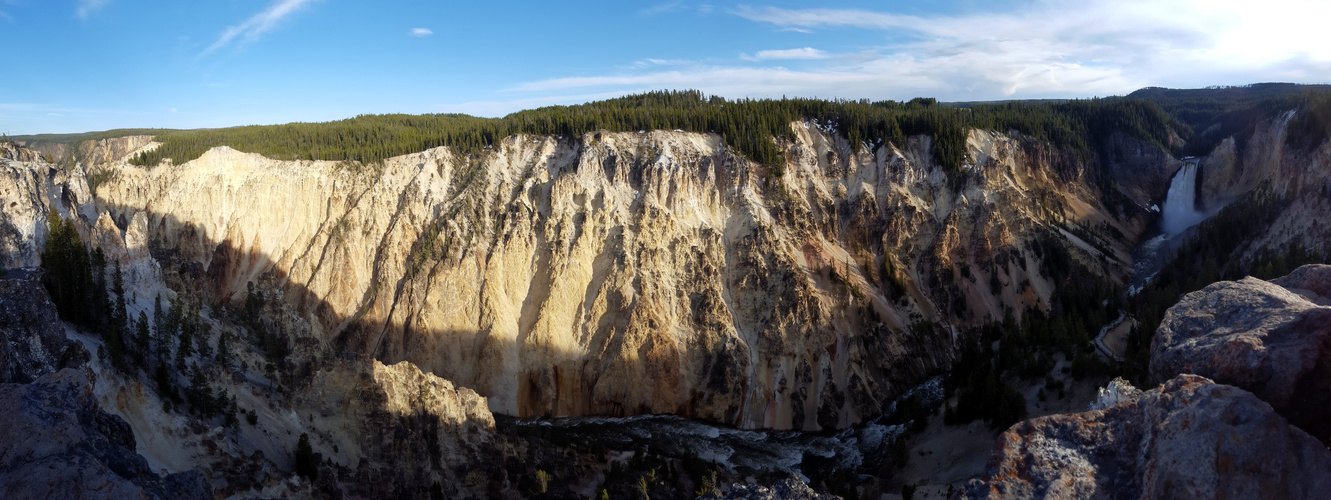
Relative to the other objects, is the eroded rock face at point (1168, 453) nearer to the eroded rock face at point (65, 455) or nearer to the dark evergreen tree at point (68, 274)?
the eroded rock face at point (65, 455)

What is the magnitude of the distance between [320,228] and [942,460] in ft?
152

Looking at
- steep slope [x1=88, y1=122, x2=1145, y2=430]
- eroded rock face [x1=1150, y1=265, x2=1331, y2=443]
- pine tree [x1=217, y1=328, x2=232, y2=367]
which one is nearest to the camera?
eroded rock face [x1=1150, y1=265, x2=1331, y2=443]

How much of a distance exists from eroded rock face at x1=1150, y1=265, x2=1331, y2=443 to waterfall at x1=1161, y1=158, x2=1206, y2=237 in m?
68.5

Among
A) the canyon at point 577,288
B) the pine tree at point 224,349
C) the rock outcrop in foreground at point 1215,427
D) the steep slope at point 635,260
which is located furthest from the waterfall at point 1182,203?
the pine tree at point 224,349

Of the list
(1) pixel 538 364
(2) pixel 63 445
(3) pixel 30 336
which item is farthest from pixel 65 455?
(1) pixel 538 364

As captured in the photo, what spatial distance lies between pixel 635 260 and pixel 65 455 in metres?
37.5

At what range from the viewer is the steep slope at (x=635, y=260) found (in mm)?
47250

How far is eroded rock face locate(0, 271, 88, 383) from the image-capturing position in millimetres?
21328

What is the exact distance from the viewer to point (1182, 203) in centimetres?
7606

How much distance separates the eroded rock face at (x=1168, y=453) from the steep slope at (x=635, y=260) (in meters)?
33.4

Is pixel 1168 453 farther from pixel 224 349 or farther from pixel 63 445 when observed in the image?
pixel 224 349

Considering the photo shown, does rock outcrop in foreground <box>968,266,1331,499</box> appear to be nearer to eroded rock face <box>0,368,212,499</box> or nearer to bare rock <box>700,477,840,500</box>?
bare rock <box>700,477,840,500</box>

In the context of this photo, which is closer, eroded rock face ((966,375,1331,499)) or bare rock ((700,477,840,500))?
eroded rock face ((966,375,1331,499))

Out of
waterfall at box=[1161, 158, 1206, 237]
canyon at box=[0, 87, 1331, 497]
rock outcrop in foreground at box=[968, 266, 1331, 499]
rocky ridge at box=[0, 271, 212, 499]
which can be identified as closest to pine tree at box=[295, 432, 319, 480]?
canyon at box=[0, 87, 1331, 497]
